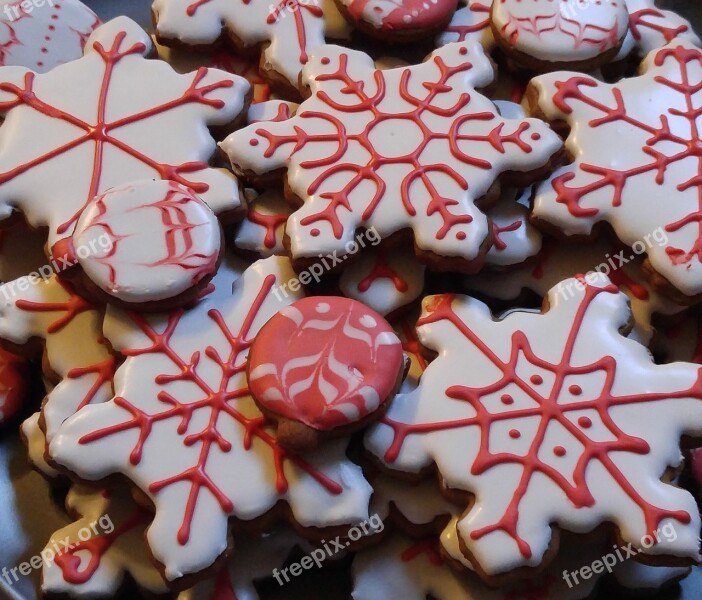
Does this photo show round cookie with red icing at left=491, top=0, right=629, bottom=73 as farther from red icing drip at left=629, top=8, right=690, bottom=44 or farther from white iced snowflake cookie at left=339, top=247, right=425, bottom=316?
white iced snowflake cookie at left=339, top=247, right=425, bottom=316

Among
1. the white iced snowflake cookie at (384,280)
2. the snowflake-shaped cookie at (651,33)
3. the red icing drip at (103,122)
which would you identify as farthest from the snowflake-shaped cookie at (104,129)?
the snowflake-shaped cookie at (651,33)

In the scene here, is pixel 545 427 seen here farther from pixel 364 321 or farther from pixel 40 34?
pixel 40 34

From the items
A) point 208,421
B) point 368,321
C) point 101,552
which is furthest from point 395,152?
point 101,552

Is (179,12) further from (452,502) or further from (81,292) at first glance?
(452,502)

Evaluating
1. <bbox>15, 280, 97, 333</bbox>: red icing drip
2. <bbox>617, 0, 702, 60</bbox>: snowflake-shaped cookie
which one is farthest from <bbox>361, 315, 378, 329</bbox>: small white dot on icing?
<bbox>617, 0, 702, 60</bbox>: snowflake-shaped cookie

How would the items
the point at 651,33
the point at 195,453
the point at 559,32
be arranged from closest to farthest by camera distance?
the point at 195,453
the point at 559,32
the point at 651,33
